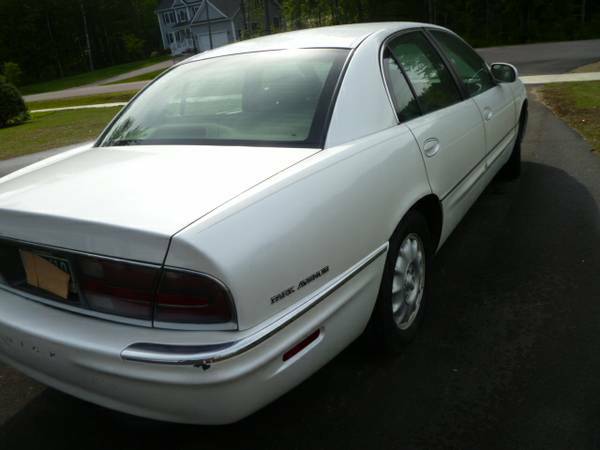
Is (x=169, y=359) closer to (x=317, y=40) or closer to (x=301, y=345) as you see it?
(x=301, y=345)

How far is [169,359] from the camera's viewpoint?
162 cm

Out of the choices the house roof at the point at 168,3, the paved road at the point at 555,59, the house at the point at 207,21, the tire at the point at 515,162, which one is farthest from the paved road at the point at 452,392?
the house roof at the point at 168,3

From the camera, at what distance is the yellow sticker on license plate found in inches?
74.0

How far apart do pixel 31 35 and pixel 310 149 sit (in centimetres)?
6922

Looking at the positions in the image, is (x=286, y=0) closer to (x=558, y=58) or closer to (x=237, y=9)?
(x=237, y=9)

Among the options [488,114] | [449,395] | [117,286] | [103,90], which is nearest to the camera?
[117,286]

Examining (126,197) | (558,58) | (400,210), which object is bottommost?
(558,58)

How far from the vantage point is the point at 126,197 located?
6.10 feet

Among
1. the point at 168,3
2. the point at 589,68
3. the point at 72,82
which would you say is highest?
the point at 168,3

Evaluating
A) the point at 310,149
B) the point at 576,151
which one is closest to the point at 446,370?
the point at 310,149

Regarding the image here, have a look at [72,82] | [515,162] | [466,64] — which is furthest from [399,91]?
[72,82]

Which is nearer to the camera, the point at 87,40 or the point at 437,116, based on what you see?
the point at 437,116

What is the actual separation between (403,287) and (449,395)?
53 centimetres

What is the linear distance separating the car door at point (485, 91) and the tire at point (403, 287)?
1.33 metres
